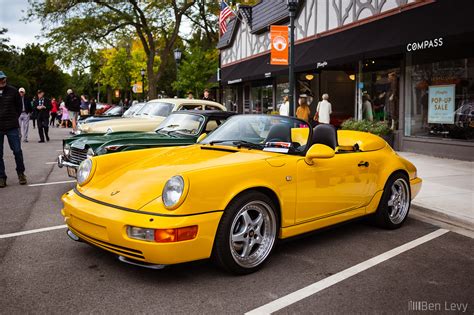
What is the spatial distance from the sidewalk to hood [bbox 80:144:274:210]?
10.0ft

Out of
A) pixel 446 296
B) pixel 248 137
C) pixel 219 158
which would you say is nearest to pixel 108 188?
pixel 219 158

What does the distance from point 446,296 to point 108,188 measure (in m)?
2.87

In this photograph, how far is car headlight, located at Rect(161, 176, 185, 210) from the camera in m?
3.35

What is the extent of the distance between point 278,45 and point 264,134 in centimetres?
1004

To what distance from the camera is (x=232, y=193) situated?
141 inches

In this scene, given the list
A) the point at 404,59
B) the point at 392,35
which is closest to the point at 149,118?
the point at 392,35

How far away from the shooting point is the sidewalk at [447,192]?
5840 mm

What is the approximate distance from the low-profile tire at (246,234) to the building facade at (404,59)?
751 cm

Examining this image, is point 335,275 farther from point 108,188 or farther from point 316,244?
point 108,188

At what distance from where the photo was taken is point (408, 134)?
13.2 meters

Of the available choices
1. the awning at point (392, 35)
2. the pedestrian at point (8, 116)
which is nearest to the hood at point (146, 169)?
the pedestrian at point (8, 116)

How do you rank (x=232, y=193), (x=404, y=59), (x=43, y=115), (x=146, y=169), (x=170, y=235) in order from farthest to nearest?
(x=43, y=115) < (x=404, y=59) < (x=146, y=169) < (x=232, y=193) < (x=170, y=235)

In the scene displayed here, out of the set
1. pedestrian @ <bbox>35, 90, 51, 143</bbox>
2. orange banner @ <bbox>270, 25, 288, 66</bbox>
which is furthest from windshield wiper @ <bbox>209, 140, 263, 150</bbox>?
pedestrian @ <bbox>35, 90, 51, 143</bbox>

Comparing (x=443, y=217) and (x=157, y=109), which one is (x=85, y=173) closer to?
(x=443, y=217)
